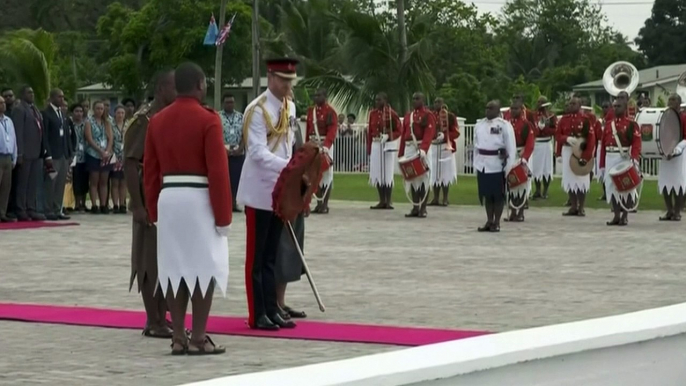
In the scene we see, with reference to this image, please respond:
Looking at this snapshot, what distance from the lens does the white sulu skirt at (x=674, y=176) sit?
24.5 meters

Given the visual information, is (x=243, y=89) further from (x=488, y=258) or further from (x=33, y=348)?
(x=33, y=348)

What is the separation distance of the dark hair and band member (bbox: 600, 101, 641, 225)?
1370 cm

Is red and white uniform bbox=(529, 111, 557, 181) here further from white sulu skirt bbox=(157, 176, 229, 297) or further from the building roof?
the building roof

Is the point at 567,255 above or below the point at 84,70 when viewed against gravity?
below

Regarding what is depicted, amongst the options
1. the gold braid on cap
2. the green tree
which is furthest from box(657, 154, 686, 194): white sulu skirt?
the green tree

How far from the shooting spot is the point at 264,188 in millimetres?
11344

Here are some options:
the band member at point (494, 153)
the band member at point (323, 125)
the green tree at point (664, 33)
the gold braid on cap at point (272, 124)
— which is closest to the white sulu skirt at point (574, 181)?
the band member at point (323, 125)

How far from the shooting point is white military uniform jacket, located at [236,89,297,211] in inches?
446

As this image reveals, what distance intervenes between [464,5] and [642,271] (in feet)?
165

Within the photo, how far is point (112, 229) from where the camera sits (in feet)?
73.4

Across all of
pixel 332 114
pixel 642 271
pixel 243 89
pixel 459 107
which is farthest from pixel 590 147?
pixel 243 89

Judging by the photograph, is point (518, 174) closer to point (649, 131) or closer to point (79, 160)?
point (649, 131)

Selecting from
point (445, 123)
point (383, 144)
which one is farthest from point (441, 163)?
point (383, 144)

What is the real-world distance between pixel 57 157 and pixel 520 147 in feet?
24.8
